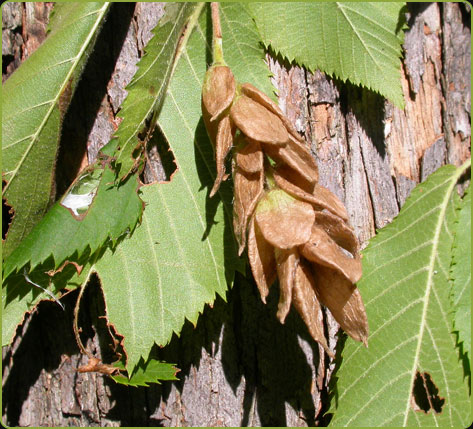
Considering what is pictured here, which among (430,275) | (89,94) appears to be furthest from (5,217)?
(430,275)

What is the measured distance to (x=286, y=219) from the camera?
1.24m

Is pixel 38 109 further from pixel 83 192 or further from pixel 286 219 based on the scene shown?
pixel 286 219

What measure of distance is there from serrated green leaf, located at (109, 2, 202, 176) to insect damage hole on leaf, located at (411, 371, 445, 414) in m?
1.12

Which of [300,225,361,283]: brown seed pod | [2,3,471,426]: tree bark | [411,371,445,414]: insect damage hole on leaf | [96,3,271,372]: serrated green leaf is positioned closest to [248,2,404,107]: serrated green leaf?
[2,3,471,426]: tree bark

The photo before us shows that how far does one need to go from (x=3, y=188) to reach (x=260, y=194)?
2.96ft

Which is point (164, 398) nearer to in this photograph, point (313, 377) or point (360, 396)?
point (313, 377)

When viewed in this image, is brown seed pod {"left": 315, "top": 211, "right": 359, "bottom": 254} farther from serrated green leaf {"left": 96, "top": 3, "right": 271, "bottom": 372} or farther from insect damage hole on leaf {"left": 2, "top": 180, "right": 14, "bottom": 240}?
insect damage hole on leaf {"left": 2, "top": 180, "right": 14, "bottom": 240}

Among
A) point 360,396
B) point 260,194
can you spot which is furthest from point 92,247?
point 360,396

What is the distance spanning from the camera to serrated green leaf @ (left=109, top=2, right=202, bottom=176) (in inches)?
60.7

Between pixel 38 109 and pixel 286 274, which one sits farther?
pixel 38 109

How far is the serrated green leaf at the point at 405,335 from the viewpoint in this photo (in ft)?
5.19

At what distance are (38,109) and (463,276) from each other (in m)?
1.44

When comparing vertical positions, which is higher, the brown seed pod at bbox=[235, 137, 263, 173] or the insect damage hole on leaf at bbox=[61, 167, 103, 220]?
the brown seed pod at bbox=[235, 137, 263, 173]

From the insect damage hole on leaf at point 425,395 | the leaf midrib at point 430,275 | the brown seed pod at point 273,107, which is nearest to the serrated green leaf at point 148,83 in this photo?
the brown seed pod at point 273,107
